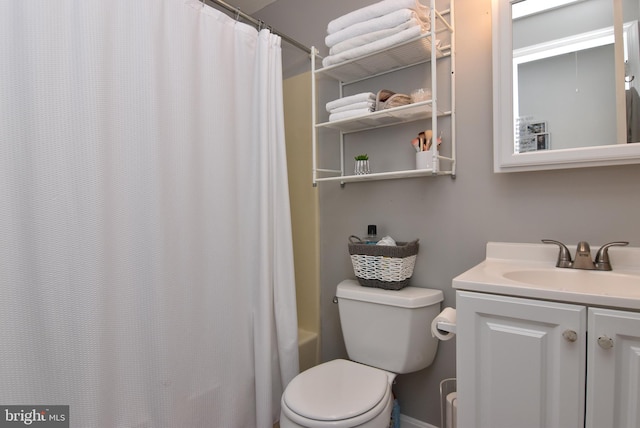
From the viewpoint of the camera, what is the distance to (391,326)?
4.70 feet

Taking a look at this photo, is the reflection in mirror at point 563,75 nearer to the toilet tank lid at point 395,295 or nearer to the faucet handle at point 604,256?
the faucet handle at point 604,256

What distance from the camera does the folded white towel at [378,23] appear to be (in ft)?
4.44

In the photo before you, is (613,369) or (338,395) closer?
(613,369)

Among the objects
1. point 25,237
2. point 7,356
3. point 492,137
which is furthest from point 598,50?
point 7,356

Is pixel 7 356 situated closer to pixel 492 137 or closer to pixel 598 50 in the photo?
pixel 492 137

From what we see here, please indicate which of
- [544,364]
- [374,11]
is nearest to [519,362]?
[544,364]

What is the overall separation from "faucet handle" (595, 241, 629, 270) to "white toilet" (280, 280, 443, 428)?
0.55m

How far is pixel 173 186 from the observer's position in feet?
4.25

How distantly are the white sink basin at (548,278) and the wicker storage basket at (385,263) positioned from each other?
1.00 ft

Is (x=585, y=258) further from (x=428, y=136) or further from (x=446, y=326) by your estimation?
(x=428, y=136)

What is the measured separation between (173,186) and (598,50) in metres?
1.56

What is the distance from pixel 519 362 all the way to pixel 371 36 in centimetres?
129

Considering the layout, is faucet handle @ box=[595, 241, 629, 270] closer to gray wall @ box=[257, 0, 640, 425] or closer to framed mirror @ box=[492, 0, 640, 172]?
gray wall @ box=[257, 0, 640, 425]

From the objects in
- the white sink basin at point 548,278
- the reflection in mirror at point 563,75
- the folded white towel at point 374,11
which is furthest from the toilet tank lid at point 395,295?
the folded white towel at point 374,11
